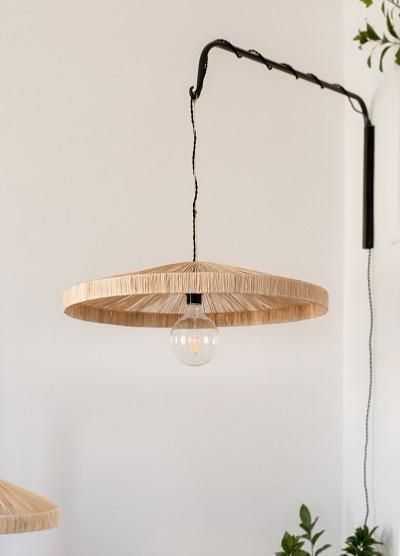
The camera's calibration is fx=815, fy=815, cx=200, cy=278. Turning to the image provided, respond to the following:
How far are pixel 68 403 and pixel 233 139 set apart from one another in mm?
744

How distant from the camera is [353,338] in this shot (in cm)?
197

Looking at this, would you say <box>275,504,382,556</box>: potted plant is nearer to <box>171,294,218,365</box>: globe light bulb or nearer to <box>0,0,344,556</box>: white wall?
<box>0,0,344,556</box>: white wall

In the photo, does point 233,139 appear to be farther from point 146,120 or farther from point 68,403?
point 68,403

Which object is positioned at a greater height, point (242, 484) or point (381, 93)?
point (381, 93)

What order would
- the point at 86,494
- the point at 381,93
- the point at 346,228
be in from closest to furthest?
the point at 86,494 < the point at 381,93 < the point at 346,228

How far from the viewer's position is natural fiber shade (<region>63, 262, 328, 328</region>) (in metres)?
1.08

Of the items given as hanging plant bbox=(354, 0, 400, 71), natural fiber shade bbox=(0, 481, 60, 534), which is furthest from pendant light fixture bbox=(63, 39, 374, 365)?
natural fiber shade bbox=(0, 481, 60, 534)

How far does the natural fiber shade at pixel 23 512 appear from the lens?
120cm

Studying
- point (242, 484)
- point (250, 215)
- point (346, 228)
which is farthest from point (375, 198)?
point (242, 484)

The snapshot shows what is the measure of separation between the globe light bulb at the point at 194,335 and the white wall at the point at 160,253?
0.52 metres

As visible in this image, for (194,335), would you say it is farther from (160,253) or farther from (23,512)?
(160,253)

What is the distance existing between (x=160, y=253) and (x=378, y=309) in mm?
515

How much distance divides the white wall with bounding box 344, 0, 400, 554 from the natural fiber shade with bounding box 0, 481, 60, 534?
78 cm

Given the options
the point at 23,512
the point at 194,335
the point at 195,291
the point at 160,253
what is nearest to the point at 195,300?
the point at 194,335
